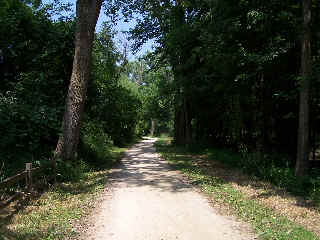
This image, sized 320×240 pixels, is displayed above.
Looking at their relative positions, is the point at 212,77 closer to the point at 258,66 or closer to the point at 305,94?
the point at 258,66

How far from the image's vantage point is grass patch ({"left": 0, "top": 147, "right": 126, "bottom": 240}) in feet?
19.3

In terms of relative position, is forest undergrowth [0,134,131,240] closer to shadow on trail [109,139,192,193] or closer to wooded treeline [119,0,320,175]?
shadow on trail [109,139,192,193]

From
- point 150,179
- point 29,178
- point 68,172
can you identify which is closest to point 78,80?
point 68,172

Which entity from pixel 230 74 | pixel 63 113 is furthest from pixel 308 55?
pixel 63 113

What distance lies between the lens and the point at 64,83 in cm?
1498

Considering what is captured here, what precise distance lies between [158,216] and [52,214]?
240cm

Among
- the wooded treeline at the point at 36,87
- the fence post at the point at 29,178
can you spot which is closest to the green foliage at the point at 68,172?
the wooded treeline at the point at 36,87

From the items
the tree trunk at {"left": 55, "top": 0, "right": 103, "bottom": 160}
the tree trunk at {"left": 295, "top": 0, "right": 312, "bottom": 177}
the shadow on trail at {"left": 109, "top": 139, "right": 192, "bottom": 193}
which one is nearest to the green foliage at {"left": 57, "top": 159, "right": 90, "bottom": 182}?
the tree trunk at {"left": 55, "top": 0, "right": 103, "bottom": 160}

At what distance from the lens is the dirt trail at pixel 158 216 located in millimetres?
5879

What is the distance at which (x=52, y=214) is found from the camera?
7195mm

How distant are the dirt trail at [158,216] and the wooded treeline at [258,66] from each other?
14.9ft

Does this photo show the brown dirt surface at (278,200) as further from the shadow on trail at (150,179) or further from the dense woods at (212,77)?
the shadow on trail at (150,179)

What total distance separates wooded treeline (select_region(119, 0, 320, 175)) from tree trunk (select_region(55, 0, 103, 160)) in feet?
12.7

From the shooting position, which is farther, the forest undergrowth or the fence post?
the fence post
